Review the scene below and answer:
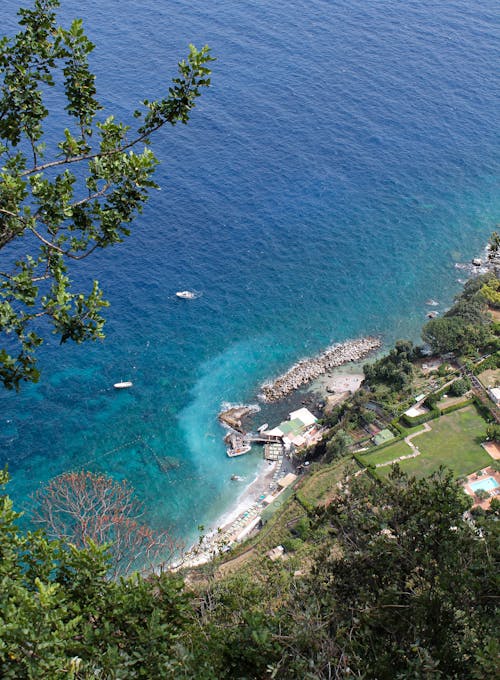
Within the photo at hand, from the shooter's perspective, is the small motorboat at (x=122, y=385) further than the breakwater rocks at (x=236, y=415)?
Yes

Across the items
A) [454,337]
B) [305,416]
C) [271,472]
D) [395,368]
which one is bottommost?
[454,337]

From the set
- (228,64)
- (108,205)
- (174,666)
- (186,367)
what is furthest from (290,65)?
(174,666)

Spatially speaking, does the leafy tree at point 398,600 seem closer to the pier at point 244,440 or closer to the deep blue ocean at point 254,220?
the deep blue ocean at point 254,220

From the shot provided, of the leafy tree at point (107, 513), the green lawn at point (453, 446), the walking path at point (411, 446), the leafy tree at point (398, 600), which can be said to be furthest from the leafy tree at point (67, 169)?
the walking path at point (411, 446)

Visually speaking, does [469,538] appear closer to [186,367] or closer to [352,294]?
[186,367]

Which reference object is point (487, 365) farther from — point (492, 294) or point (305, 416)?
point (305, 416)

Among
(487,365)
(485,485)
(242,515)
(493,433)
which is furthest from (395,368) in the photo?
(242,515)
